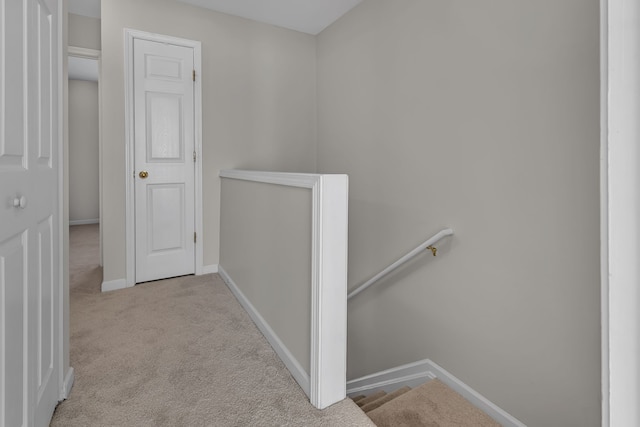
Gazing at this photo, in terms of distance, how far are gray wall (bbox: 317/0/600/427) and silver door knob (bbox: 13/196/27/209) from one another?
2041mm

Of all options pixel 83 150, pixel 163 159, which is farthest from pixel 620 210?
pixel 83 150

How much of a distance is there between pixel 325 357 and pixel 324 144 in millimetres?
2558

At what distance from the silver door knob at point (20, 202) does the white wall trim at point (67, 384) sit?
2.96 ft

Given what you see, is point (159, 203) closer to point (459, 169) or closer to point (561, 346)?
point (459, 169)

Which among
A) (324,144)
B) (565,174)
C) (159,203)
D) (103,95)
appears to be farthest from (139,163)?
(565,174)

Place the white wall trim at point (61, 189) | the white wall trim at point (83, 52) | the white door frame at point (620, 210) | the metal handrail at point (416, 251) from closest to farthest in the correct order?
1. the white door frame at point (620, 210)
2. the white wall trim at point (61, 189)
3. the metal handrail at point (416, 251)
4. the white wall trim at point (83, 52)

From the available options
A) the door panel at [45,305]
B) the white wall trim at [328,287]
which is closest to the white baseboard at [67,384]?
the door panel at [45,305]

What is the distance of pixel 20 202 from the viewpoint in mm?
914

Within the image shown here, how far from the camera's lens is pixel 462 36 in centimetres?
205

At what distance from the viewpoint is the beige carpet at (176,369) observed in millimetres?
1347

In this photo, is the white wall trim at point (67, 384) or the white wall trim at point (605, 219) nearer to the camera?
the white wall trim at point (605, 219)

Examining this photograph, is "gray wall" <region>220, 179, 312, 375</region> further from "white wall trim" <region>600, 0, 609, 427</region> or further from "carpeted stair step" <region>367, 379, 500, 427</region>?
"white wall trim" <region>600, 0, 609, 427</region>

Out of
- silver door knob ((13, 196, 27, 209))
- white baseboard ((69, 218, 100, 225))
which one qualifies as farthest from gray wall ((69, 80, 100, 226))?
silver door knob ((13, 196, 27, 209))

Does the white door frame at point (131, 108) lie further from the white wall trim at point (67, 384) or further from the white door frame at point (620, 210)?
the white door frame at point (620, 210)
